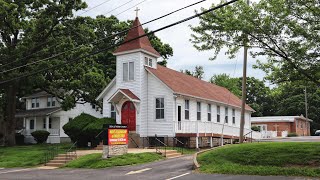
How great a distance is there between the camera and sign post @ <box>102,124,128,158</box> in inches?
897

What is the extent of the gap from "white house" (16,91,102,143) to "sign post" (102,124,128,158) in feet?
82.6

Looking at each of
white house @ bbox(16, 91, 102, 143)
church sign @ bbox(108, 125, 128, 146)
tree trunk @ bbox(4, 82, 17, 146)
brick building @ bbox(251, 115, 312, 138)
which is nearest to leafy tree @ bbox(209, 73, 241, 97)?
brick building @ bbox(251, 115, 312, 138)

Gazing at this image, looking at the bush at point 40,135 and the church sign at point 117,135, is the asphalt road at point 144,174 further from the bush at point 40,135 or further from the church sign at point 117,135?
the bush at point 40,135

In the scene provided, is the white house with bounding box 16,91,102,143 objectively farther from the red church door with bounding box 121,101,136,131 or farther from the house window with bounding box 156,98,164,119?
the house window with bounding box 156,98,164,119

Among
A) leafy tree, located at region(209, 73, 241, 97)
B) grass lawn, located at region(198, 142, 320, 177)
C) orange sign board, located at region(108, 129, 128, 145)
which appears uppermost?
leafy tree, located at region(209, 73, 241, 97)

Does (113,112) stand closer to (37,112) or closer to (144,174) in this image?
(144,174)

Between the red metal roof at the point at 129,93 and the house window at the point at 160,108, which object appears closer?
the red metal roof at the point at 129,93

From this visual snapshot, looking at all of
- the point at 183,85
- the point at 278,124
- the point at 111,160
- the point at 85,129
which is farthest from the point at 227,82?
the point at 111,160

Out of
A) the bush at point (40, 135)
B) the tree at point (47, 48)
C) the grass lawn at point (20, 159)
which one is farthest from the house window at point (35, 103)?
the grass lawn at point (20, 159)

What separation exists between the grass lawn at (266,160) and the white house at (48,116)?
3050 cm

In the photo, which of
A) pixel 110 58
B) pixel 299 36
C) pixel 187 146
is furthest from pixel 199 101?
pixel 110 58

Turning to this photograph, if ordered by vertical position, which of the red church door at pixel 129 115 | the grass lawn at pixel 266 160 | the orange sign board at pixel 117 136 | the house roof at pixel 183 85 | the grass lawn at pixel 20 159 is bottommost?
the grass lawn at pixel 20 159

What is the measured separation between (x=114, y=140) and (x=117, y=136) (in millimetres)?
360

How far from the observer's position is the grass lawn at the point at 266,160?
1686 cm
